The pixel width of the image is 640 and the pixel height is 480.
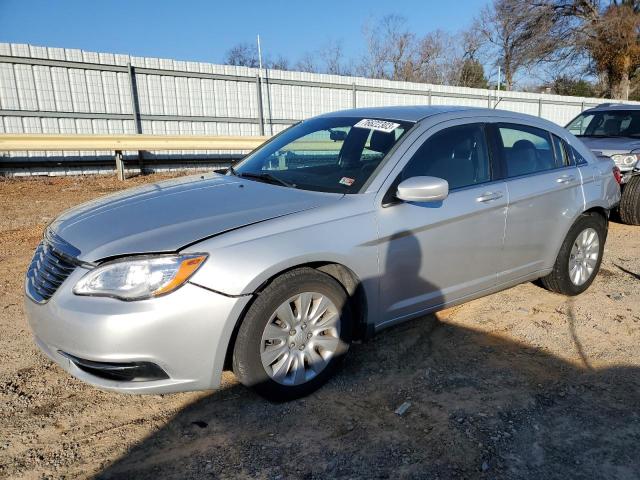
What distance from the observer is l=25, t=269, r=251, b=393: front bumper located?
2328 millimetres

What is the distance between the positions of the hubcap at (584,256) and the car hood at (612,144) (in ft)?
10.7

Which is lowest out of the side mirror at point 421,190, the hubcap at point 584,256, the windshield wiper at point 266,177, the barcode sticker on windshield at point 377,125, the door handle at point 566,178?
the hubcap at point 584,256

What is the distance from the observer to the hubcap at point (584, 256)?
14.4 feet

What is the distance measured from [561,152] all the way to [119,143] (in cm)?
882

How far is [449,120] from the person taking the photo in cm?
358

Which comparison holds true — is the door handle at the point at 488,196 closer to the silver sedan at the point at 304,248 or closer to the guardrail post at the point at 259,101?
the silver sedan at the point at 304,248

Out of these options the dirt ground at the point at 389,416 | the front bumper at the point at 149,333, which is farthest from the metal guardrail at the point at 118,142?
the front bumper at the point at 149,333

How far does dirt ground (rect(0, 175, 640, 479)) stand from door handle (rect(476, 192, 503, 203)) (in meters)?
1.01

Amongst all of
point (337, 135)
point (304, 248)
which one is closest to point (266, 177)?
point (337, 135)

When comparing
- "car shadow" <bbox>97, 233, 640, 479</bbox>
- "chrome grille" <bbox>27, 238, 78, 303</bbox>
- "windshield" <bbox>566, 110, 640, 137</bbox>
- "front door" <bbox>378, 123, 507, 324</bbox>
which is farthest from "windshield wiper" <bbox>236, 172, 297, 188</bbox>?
"windshield" <bbox>566, 110, 640, 137</bbox>

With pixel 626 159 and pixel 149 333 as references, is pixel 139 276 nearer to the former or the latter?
pixel 149 333

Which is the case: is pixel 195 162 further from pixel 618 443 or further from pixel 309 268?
pixel 618 443

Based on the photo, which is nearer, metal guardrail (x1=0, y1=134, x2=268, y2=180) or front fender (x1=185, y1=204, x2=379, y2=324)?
front fender (x1=185, y1=204, x2=379, y2=324)

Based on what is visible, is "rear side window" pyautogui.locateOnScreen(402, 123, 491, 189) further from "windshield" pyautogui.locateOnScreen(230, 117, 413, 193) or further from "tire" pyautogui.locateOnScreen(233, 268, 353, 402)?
"tire" pyautogui.locateOnScreen(233, 268, 353, 402)
